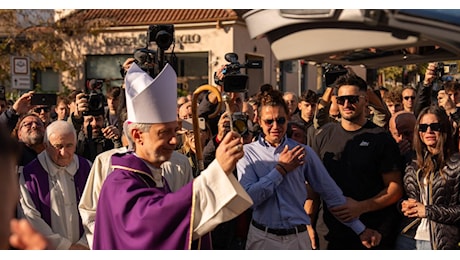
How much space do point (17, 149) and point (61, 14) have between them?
821 inches

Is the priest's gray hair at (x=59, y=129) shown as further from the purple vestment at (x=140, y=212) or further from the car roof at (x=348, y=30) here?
the car roof at (x=348, y=30)

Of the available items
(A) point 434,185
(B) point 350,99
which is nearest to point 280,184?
(B) point 350,99

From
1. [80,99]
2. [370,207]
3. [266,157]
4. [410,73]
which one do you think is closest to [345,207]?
[370,207]

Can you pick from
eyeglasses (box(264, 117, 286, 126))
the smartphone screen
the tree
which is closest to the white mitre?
eyeglasses (box(264, 117, 286, 126))

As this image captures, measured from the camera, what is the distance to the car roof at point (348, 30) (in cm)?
213

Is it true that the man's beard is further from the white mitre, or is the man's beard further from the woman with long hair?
the woman with long hair

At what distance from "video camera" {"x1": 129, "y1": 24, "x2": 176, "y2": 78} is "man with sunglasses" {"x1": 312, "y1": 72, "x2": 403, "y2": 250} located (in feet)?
3.86

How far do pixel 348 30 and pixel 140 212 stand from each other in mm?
1611

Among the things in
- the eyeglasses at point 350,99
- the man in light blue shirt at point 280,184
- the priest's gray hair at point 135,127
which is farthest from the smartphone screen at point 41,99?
the priest's gray hair at point 135,127

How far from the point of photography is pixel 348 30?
7.38 feet

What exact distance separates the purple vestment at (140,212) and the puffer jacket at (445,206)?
196 centimetres

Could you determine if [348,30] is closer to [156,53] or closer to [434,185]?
[434,185]
